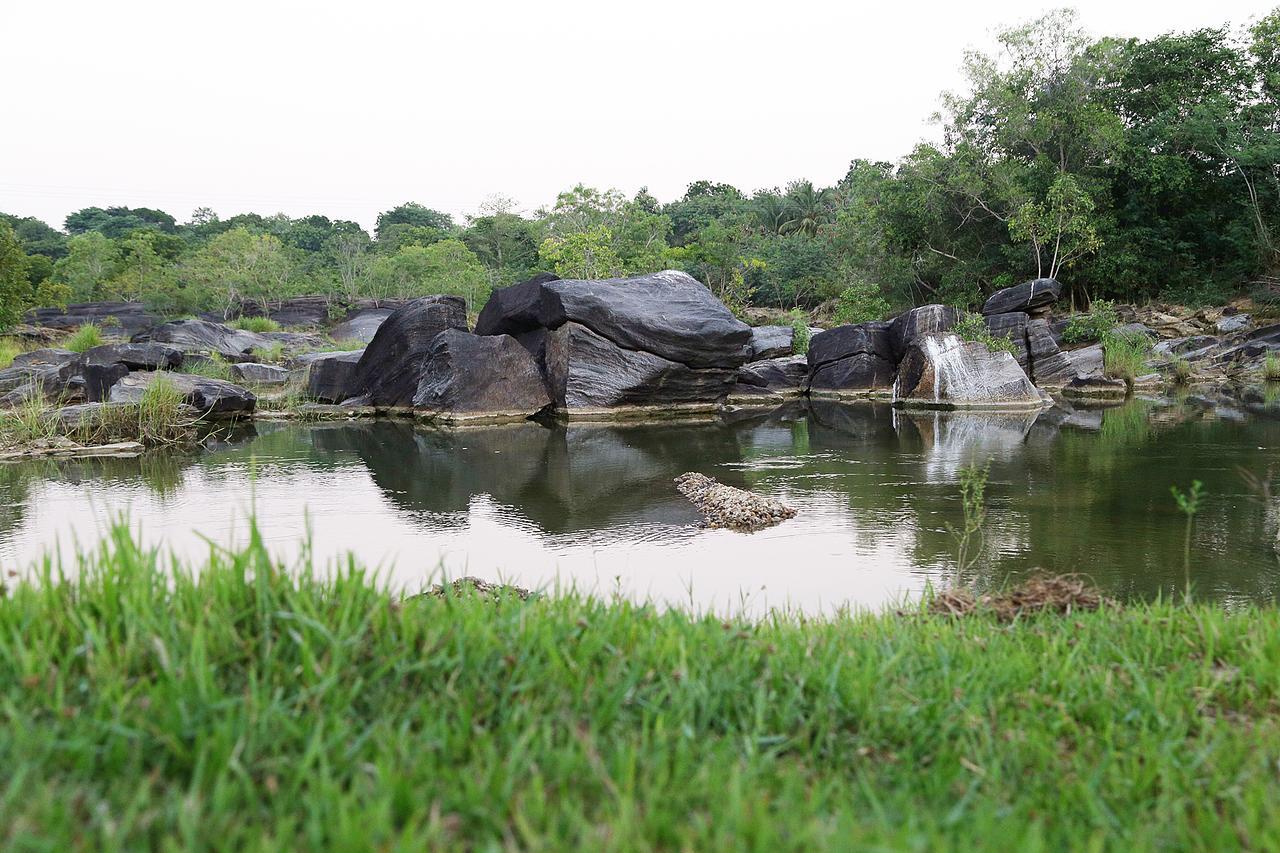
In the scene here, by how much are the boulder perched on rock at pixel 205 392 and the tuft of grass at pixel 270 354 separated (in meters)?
7.17

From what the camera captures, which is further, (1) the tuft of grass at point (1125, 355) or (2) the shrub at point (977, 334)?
(1) the tuft of grass at point (1125, 355)

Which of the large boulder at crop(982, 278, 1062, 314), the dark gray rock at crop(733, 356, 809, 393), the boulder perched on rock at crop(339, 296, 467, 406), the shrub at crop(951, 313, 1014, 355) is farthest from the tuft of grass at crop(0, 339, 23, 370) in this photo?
the large boulder at crop(982, 278, 1062, 314)

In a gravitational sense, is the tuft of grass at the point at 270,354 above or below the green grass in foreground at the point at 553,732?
above

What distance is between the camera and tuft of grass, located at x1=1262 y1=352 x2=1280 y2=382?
22781 millimetres

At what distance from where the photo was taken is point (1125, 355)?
2248cm

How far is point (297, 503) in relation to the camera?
7.98m

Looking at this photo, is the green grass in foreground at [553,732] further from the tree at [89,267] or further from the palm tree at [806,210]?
the palm tree at [806,210]

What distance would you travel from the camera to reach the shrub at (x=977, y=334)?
20250 millimetres

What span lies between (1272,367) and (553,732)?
26.5m

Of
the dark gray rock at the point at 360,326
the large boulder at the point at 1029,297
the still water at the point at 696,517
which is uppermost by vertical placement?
the dark gray rock at the point at 360,326

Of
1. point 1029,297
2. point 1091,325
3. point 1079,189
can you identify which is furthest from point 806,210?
point 1091,325

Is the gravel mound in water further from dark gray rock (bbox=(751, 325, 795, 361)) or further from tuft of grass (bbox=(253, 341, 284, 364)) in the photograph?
tuft of grass (bbox=(253, 341, 284, 364))

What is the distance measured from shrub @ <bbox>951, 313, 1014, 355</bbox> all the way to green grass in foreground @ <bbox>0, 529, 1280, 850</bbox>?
18.4 meters

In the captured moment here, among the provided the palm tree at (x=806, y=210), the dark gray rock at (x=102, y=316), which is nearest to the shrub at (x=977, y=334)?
the palm tree at (x=806, y=210)
